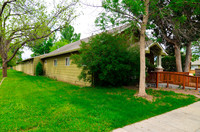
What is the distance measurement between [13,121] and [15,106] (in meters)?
1.43

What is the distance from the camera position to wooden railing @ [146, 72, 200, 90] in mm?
8094

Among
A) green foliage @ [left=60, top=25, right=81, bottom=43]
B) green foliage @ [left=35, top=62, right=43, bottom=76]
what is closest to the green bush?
green foliage @ [left=35, top=62, right=43, bottom=76]

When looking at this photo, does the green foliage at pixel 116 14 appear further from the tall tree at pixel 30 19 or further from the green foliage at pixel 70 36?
the green foliage at pixel 70 36

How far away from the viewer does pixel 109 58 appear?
7.23 m

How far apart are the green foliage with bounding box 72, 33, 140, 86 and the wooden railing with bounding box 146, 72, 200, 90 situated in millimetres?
1660

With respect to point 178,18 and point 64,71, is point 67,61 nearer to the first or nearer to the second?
point 64,71

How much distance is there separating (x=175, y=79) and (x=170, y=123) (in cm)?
590

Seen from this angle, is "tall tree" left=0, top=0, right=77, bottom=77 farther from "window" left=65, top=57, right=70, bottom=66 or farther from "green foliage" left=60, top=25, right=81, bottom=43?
"green foliage" left=60, top=25, right=81, bottom=43

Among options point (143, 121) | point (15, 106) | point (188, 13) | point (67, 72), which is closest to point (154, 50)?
point (188, 13)

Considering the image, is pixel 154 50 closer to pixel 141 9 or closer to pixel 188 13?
pixel 188 13

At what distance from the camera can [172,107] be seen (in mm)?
4867

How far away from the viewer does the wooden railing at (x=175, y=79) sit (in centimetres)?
809

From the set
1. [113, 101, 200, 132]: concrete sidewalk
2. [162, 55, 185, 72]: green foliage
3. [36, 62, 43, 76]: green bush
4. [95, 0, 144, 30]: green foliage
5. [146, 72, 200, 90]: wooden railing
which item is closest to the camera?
[113, 101, 200, 132]: concrete sidewalk

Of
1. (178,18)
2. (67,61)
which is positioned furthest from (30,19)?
(178,18)
